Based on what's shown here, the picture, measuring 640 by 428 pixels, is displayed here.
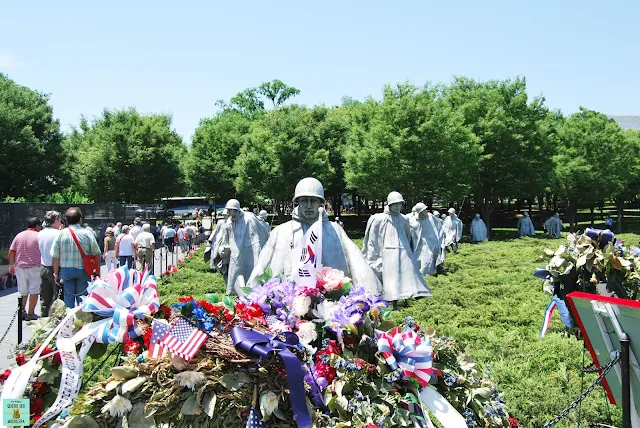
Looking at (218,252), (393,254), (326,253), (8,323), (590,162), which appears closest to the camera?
(326,253)

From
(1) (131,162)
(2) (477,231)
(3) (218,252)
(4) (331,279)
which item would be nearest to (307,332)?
(4) (331,279)

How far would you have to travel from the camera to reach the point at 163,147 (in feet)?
124

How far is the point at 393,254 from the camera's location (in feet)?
35.9

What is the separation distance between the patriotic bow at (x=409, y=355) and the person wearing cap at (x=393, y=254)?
778 cm

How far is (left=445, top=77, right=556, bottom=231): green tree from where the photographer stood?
32.0 meters

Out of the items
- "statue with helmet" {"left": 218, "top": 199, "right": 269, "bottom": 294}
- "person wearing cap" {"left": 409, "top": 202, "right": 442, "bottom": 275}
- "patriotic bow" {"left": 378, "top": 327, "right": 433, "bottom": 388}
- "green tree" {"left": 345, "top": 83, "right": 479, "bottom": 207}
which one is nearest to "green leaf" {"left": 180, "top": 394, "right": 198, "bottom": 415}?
"patriotic bow" {"left": 378, "top": 327, "right": 433, "bottom": 388}

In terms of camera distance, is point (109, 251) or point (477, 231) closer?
point (109, 251)

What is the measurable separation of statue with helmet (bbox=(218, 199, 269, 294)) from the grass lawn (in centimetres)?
87

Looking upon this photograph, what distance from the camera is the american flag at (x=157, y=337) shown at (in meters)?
2.97

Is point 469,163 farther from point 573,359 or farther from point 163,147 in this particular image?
point 573,359

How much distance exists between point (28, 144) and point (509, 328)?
29.8 m

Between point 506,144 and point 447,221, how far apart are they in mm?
12564

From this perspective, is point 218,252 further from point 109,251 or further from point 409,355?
point 409,355

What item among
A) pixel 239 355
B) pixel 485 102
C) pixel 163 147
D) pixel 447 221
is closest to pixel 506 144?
pixel 485 102
